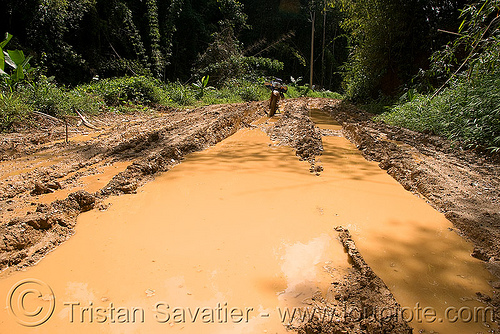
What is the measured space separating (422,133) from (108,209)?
517 cm

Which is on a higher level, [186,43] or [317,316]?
[186,43]

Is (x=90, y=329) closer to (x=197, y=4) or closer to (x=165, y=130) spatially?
(x=165, y=130)

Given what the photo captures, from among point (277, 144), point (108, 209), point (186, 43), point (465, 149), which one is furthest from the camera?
point (186, 43)

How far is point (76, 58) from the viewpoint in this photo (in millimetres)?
10383

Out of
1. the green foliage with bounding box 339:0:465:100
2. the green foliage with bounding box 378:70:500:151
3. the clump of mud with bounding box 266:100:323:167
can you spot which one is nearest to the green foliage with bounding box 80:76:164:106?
the clump of mud with bounding box 266:100:323:167

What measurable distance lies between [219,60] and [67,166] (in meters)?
11.3

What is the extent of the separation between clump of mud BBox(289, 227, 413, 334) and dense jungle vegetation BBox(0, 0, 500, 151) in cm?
354

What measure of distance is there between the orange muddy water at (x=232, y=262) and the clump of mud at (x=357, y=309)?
0.28ft

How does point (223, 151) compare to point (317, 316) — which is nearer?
point (317, 316)

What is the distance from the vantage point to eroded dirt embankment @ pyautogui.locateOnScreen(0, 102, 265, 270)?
2121 mm

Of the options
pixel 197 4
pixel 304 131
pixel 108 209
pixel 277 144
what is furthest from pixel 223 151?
pixel 197 4

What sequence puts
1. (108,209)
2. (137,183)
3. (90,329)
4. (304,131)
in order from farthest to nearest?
(304,131)
(137,183)
(108,209)
(90,329)

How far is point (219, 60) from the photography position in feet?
45.5

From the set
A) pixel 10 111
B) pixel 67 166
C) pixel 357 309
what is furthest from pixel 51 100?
pixel 357 309
